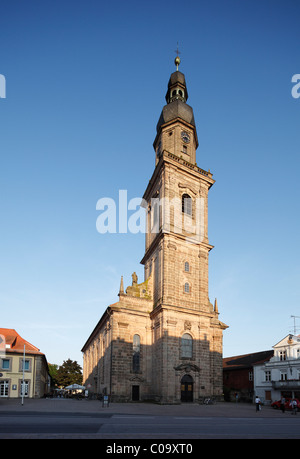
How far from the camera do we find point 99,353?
52.6 meters

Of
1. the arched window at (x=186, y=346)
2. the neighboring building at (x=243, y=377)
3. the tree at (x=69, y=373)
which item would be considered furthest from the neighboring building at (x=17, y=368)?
the tree at (x=69, y=373)

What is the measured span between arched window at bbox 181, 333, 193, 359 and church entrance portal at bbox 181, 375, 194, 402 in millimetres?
2079

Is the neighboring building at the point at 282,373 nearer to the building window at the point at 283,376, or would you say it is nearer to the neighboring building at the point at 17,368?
the building window at the point at 283,376

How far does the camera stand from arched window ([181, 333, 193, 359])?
3757cm

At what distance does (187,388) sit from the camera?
120ft

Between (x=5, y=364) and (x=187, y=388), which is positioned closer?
(x=187, y=388)

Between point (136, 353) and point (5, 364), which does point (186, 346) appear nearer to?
point (136, 353)

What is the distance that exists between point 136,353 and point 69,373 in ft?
169

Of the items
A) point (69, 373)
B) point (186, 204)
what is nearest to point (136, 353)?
point (186, 204)

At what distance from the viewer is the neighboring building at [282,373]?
42.0 meters
